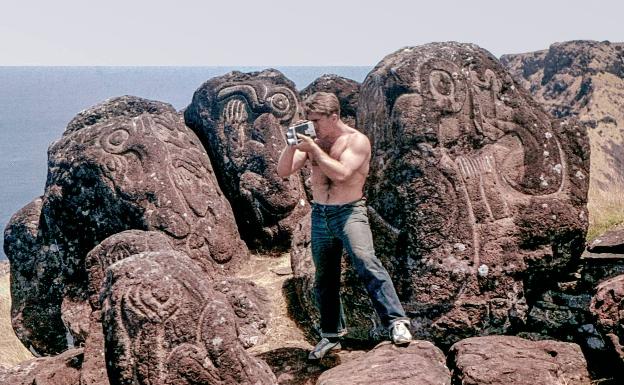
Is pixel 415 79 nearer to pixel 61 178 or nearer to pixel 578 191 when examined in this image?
pixel 578 191

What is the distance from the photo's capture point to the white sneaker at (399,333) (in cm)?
612

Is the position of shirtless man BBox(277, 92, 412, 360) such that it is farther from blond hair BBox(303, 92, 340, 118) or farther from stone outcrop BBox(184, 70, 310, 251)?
stone outcrop BBox(184, 70, 310, 251)

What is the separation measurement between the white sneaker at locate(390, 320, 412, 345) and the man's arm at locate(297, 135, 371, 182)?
136 cm

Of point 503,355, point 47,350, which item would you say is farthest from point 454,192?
point 47,350

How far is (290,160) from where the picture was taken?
6402 mm

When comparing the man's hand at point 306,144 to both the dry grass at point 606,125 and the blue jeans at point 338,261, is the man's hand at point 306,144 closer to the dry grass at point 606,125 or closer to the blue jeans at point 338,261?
the blue jeans at point 338,261

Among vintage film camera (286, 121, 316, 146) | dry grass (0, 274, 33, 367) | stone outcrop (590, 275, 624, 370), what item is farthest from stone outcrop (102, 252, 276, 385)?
dry grass (0, 274, 33, 367)

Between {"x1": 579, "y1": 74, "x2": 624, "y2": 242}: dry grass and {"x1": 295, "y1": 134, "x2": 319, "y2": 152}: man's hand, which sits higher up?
{"x1": 295, "y1": 134, "x2": 319, "y2": 152}: man's hand

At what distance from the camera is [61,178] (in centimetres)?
1041

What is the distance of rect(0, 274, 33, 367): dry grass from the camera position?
1259 cm

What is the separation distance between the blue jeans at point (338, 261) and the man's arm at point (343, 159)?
0.33 meters

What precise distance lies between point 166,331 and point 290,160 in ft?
6.45

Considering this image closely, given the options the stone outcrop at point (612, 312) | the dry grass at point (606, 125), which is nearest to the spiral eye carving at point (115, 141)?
the stone outcrop at point (612, 312)

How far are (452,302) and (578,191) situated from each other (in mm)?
→ 2017
